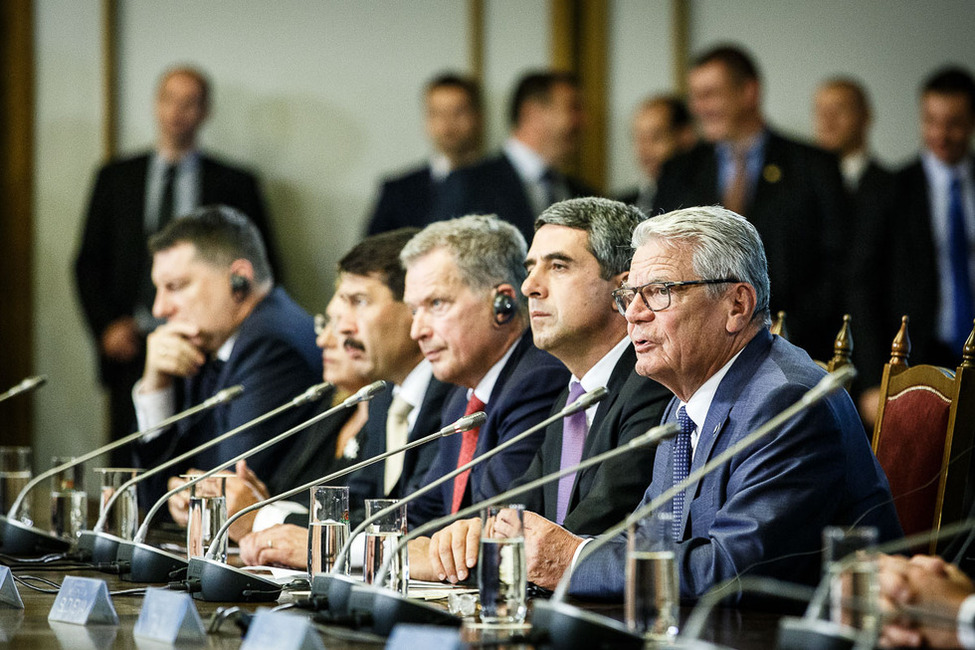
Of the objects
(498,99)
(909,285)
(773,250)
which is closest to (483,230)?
(773,250)

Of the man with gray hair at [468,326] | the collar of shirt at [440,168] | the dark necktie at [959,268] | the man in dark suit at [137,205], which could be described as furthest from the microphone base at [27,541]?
the dark necktie at [959,268]

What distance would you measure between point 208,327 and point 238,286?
6.5 inches

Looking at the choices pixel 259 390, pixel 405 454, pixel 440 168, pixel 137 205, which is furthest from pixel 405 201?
pixel 405 454

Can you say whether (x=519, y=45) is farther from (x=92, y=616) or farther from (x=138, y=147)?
(x=92, y=616)

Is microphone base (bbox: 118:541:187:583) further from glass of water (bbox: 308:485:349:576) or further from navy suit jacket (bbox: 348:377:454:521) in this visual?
navy suit jacket (bbox: 348:377:454:521)

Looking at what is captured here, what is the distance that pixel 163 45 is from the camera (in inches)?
259

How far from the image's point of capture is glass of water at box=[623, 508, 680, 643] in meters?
1.84

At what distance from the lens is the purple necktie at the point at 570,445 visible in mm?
2924

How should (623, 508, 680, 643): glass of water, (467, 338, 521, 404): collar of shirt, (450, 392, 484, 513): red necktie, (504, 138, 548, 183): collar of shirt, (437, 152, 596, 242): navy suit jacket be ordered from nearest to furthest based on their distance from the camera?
(623, 508, 680, 643): glass of water < (450, 392, 484, 513): red necktie < (467, 338, 521, 404): collar of shirt < (437, 152, 596, 242): navy suit jacket < (504, 138, 548, 183): collar of shirt

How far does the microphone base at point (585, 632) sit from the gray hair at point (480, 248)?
1.74 meters

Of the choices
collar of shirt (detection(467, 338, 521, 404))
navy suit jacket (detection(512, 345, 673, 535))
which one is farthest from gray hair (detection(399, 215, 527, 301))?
navy suit jacket (detection(512, 345, 673, 535))

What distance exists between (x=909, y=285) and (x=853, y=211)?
1.25 ft

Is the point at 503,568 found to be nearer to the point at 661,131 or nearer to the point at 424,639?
the point at 424,639

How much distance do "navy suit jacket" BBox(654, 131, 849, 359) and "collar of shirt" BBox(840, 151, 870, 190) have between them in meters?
0.56
